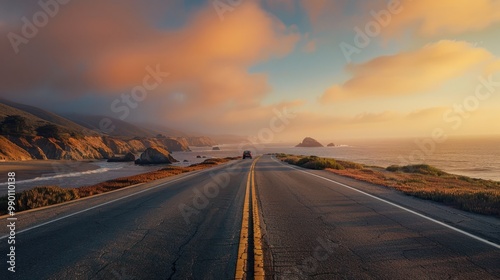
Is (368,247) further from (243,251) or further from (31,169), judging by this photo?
(31,169)

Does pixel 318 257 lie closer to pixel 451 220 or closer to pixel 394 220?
pixel 394 220

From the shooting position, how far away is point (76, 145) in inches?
3007

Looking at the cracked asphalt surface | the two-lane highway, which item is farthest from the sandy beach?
the cracked asphalt surface

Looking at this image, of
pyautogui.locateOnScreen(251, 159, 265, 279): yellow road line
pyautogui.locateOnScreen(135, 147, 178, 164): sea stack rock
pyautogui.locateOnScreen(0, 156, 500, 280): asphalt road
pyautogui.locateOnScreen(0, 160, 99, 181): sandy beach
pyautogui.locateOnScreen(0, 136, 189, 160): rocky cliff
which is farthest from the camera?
pyautogui.locateOnScreen(135, 147, 178, 164): sea stack rock

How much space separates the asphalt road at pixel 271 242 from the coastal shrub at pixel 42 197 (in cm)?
180

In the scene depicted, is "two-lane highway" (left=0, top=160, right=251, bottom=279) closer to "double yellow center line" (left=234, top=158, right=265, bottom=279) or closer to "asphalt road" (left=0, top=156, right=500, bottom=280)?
"asphalt road" (left=0, top=156, right=500, bottom=280)

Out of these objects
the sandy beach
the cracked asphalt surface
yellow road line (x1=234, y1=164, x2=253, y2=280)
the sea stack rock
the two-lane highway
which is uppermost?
the sea stack rock

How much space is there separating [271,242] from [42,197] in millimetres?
10648

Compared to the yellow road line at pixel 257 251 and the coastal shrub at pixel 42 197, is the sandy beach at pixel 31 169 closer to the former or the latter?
the coastal shrub at pixel 42 197

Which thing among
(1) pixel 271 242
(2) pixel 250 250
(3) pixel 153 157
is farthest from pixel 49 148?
(2) pixel 250 250

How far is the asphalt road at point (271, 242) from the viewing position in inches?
161

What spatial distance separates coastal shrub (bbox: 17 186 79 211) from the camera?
10.4 metres

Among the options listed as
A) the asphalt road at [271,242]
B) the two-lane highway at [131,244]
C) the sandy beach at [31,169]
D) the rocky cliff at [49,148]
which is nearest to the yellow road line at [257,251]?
the asphalt road at [271,242]

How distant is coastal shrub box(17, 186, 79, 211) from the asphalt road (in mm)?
1797
